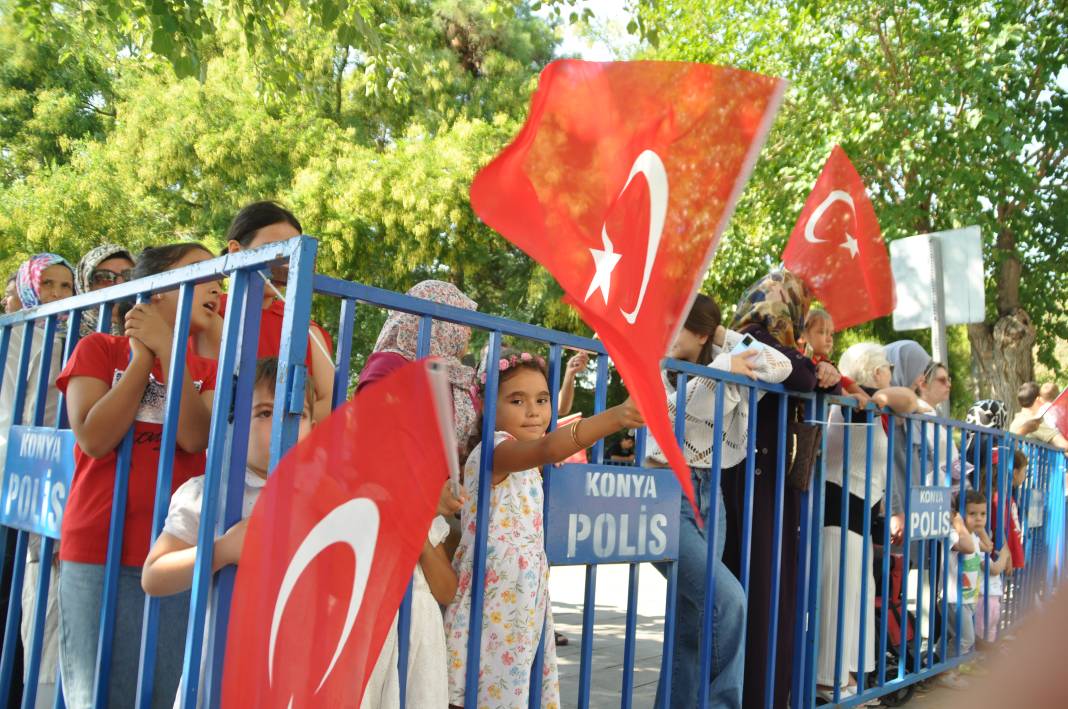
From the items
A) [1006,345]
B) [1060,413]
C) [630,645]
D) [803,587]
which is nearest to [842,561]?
[803,587]

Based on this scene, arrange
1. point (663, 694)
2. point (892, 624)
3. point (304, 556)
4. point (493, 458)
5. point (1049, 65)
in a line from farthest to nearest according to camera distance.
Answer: point (1049, 65)
point (892, 624)
point (663, 694)
point (493, 458)
point (304, 556)

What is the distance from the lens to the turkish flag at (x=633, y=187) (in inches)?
85.4

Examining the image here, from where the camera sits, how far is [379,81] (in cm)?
852

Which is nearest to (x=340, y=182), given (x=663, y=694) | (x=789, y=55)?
(x=789, y=55)

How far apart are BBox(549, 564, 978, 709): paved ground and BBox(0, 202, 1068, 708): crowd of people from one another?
2.92ft

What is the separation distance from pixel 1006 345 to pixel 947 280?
8.12 m

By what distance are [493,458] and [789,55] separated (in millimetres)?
11197

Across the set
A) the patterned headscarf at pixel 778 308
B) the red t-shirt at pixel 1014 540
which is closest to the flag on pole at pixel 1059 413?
the red t-shirt at pixel 1014 540

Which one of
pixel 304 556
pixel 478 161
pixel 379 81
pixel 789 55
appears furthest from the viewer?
pixel 478 161

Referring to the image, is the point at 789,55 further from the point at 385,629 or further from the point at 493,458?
the point at 385,629

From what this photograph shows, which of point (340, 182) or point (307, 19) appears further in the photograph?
point (340, 182)

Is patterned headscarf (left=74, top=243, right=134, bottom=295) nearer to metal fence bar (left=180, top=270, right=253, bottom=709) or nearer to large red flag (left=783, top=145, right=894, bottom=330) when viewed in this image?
metal fence bar (left=180, top=270, right=253, bottom=709)

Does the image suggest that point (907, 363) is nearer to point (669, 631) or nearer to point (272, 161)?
point (669, 631)

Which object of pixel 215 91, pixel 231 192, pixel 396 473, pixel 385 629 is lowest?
pixel 385 629
